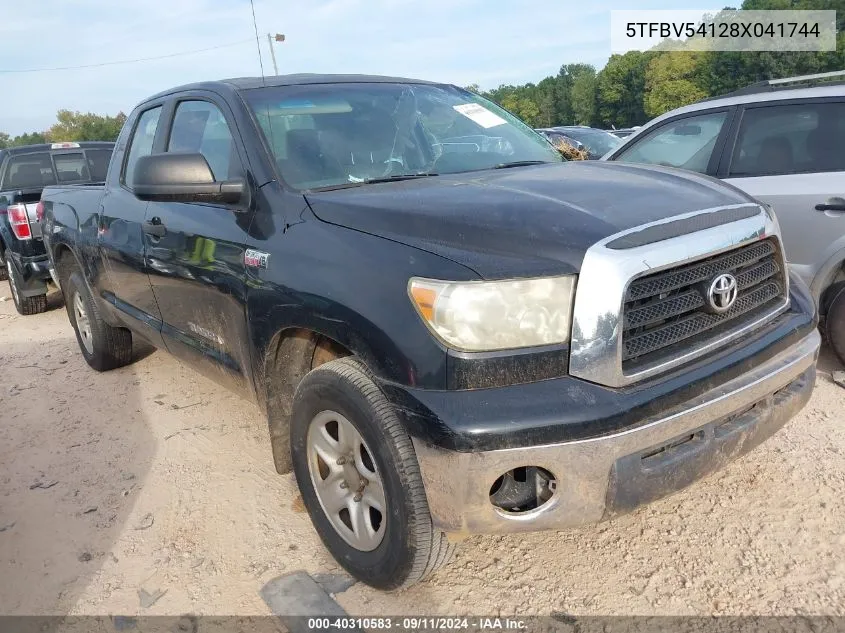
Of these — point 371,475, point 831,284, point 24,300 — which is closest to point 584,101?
point 24,300

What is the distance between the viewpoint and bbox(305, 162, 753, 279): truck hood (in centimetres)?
194

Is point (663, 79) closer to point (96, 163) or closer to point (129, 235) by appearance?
point (96, 163)

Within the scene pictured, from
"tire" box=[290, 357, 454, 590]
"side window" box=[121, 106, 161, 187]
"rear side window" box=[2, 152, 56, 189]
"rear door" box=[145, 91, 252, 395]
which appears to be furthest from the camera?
"rear side window" box=[2, 152, 56, 189]

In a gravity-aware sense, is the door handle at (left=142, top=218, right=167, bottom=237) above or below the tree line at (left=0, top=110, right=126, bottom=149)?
below

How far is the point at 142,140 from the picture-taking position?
3.91 meters

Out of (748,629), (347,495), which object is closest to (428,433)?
(347,495)

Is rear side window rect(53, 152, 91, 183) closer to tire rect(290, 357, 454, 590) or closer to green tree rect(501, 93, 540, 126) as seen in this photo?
tire rect(290, 357, 454, 590)

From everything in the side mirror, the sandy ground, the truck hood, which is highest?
the side mirror

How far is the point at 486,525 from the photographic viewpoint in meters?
1.96

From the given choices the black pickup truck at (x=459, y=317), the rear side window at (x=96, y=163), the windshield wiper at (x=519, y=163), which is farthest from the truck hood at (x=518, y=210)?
the rear side window at (x=96, y=163)

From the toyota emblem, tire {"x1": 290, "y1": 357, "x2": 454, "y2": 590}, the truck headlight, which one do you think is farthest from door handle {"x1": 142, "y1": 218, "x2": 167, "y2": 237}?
the toyota emblem

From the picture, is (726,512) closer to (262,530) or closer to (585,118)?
(262,530)

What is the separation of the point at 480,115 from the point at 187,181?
5.13 feet

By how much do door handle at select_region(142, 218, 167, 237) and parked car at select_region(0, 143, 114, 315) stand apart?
335 cm
